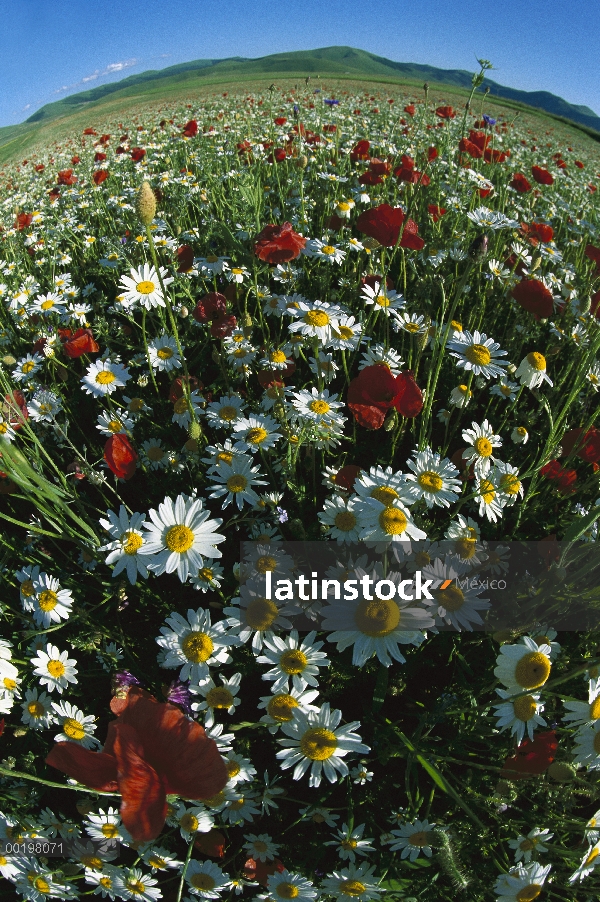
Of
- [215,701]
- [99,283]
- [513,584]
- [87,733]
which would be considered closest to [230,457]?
[215,701]

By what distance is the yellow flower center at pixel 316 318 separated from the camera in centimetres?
203

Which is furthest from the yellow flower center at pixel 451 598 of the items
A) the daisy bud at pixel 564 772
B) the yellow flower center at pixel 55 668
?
the yellow flower center at pixel 55 668

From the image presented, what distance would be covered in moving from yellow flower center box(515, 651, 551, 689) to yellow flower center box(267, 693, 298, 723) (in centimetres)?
63

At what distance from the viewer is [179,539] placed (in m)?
1.44

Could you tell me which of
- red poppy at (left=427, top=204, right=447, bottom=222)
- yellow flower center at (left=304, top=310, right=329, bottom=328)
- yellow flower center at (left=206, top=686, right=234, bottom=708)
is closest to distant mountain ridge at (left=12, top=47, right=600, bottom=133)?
red poppy at (left=427, top=204, right=447, bottom=222)

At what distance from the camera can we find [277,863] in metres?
1.37

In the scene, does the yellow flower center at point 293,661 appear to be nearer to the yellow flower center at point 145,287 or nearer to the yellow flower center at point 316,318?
the yellow flower center at point 316,318

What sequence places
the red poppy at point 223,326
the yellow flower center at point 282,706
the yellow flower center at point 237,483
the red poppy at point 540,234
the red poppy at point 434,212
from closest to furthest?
the yellow flower center at point 282,706
the yellow flower center at point 237,483
the red poppy at point 223,326
the red poppy at point 540,234
the red poppy at point 434,212

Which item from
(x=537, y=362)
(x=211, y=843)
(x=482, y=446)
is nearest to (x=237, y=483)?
(x=482, y=446)

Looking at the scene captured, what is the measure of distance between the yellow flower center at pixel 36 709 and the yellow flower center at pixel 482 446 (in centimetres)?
183

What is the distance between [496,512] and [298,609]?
2.79 ft

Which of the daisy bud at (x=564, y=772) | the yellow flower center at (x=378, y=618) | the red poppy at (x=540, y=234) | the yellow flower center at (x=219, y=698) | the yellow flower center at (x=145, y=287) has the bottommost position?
the daisy bud at (x=564, y=772)

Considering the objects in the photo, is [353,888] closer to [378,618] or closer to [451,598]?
[378,618]

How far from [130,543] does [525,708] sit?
4.23 feet
